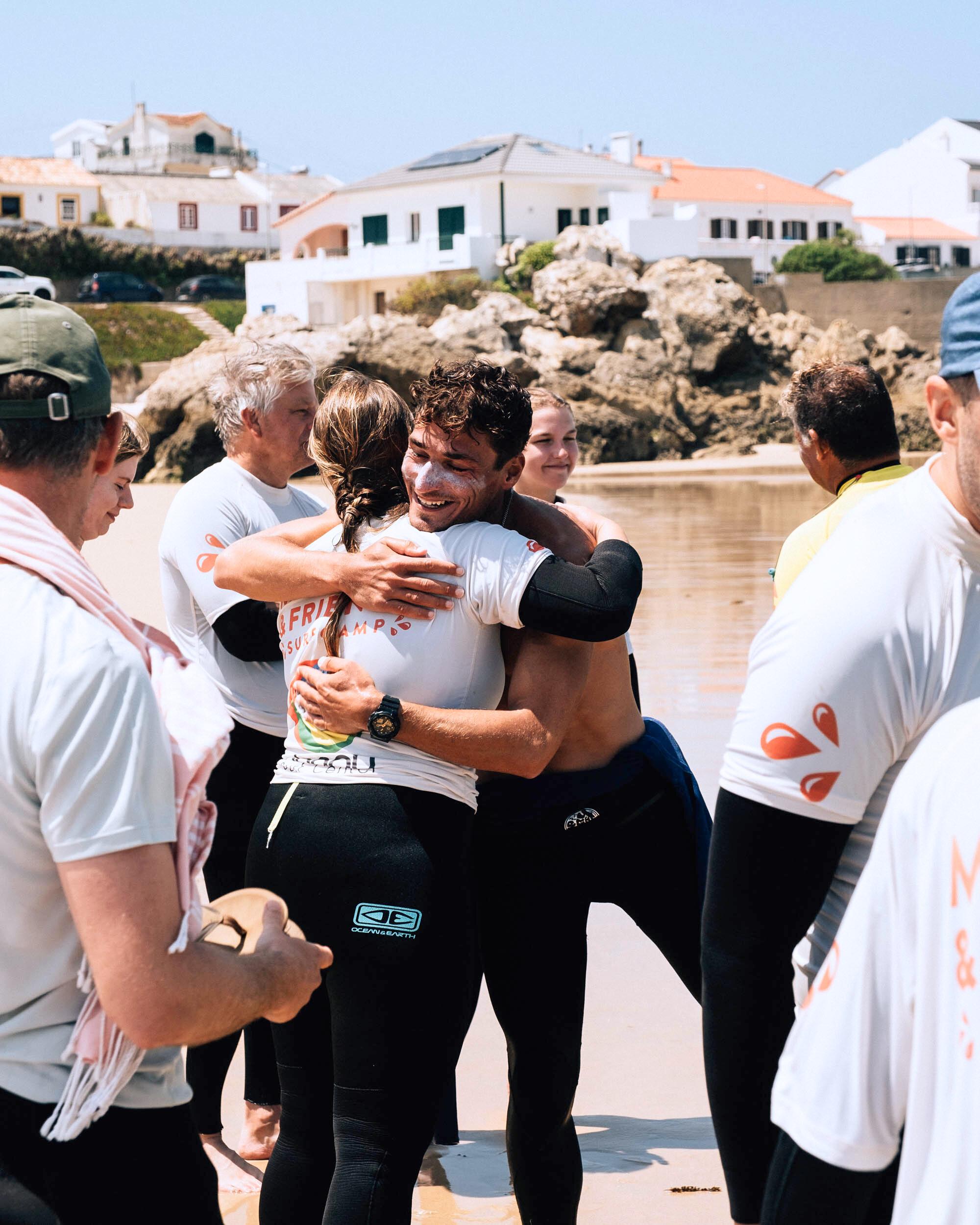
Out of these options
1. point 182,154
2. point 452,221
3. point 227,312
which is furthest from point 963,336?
point 182,154

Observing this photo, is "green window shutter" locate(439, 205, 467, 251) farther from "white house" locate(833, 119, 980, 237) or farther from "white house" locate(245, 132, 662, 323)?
"white house" locate(833, 119, 980, 237)

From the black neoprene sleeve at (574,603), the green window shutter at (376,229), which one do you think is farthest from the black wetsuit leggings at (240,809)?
the green window shutter at (376,229)

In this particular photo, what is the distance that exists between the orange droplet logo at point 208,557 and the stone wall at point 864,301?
123 ft

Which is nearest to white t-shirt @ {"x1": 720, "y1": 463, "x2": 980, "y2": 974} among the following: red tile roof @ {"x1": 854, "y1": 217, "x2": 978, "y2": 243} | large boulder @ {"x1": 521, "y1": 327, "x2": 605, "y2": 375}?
large boulder @ {"x1": 521, "y1": 327, "x2": 605, "y2": 375}

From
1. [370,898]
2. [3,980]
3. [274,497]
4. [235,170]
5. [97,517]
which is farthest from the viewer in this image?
[235,170]

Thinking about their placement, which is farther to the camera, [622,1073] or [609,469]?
[609,469]

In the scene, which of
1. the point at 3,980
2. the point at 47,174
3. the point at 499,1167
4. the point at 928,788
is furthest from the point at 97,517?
the point at 47,174

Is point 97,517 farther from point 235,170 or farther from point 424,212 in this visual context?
point 235,170

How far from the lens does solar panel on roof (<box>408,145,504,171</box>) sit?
47.2 m

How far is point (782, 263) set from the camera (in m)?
46.7

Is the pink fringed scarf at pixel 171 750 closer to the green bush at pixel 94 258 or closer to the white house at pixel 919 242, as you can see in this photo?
the green bush at pixel 94 258

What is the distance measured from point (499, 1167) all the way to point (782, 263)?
46.7 metres

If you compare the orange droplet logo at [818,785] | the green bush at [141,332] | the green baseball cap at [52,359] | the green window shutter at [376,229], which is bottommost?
the orange droplet logo at [818,785]

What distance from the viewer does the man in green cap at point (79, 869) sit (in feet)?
4.82
